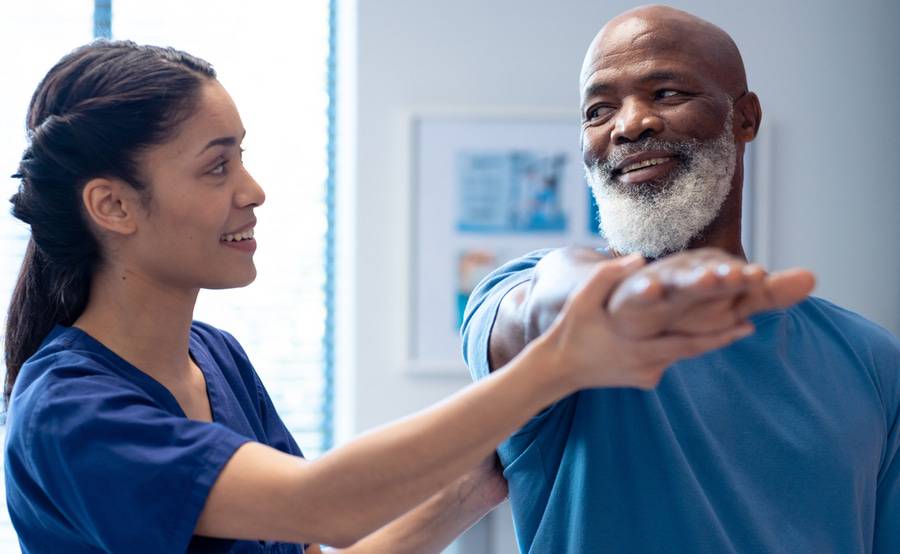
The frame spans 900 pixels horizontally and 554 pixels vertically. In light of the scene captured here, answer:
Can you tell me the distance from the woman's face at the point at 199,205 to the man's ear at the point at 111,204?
13 mm

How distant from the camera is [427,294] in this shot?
2.25 meters

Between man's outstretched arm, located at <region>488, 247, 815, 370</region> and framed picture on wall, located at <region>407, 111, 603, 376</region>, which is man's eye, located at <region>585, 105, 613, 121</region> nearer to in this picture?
man's outstretched arm, located at <region>488, 247, 815, 370</region>

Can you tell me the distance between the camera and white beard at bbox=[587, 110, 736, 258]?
3.31ft

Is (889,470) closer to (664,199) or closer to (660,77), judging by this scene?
(664,199)

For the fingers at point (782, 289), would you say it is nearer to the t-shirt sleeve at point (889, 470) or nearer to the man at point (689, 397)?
the man at point (689, 397)

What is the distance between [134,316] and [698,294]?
0.65 meters

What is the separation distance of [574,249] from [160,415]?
0.40 metres

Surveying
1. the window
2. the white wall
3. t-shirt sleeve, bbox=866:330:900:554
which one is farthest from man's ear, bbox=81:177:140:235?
the window

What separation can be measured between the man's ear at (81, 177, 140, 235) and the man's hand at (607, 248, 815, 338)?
56cm

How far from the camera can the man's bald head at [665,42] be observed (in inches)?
40.3

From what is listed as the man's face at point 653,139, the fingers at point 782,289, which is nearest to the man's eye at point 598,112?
the man's face at point 653,139

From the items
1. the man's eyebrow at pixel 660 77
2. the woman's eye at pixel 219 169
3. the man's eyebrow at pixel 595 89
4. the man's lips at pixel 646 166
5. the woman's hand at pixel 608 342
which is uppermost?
the man's eyebrow at pixel 660 77

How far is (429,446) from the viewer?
2.32 ft

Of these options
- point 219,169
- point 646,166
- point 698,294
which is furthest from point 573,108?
point 698,294
